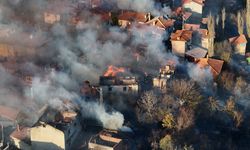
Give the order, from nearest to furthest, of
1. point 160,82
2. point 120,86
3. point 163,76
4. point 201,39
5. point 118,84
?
point 120,86 → point 118,84 → point 160,82 → point 163,76 → point 201,39

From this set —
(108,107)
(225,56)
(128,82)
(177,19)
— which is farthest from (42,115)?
(177,19)

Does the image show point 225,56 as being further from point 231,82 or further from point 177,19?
point 177,19

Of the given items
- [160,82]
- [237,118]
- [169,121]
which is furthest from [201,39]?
[169,121]

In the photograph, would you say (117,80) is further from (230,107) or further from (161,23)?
(161,23)

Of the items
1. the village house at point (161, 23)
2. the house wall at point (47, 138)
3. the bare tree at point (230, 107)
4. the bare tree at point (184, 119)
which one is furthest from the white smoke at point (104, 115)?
the village house at point (161, 23)

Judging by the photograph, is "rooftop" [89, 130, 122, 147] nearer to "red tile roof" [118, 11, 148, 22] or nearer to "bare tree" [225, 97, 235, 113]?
"bare tree" [225, 97, 235, 113]

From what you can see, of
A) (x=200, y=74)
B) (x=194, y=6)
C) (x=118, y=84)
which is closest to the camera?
(x=118, y=84)

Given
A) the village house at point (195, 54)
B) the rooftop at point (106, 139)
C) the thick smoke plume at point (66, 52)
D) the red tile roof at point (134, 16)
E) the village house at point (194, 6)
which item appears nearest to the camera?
the rooftop at point (106, 139)

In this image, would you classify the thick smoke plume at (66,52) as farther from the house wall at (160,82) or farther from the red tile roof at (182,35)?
the house wall at (160,82)
